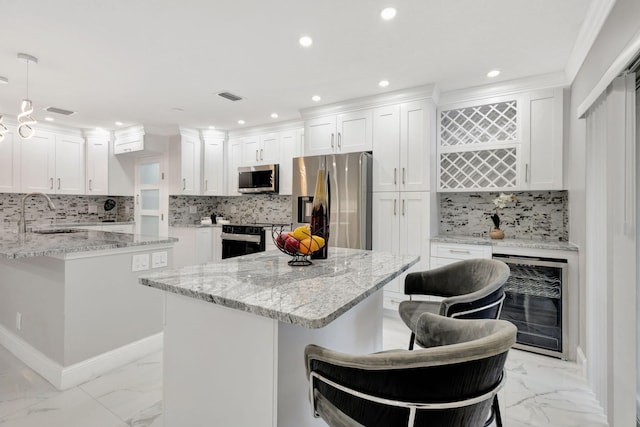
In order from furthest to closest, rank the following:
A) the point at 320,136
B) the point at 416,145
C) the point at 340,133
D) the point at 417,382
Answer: the point at 320,136
the point at 340,133
the point at 416,145
the point at 417,382

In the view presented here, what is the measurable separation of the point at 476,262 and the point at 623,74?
1206mm

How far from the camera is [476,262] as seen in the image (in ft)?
5.78

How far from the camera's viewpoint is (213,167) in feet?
17.4

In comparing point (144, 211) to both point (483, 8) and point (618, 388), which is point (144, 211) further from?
point (618, 388)

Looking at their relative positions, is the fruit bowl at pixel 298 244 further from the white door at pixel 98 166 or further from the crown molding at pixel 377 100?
the white door at pixel 98 166

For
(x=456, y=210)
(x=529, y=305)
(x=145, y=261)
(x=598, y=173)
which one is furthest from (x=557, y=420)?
(x=145, y=261)

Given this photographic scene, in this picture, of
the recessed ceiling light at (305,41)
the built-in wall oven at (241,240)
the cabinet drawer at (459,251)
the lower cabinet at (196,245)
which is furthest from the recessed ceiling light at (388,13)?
the lower cabinet at (196,245)

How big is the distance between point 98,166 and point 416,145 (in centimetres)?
520

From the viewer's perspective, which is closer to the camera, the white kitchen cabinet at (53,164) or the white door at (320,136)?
the white door at (320,136)

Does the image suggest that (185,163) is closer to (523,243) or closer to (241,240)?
(241,240)

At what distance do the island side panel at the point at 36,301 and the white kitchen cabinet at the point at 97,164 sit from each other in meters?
2.95

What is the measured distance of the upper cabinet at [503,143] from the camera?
288 cm

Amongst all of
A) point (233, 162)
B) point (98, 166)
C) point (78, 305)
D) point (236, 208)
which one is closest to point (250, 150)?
point (233, 162)

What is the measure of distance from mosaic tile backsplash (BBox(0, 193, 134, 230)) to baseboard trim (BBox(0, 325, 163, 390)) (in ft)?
10.1
